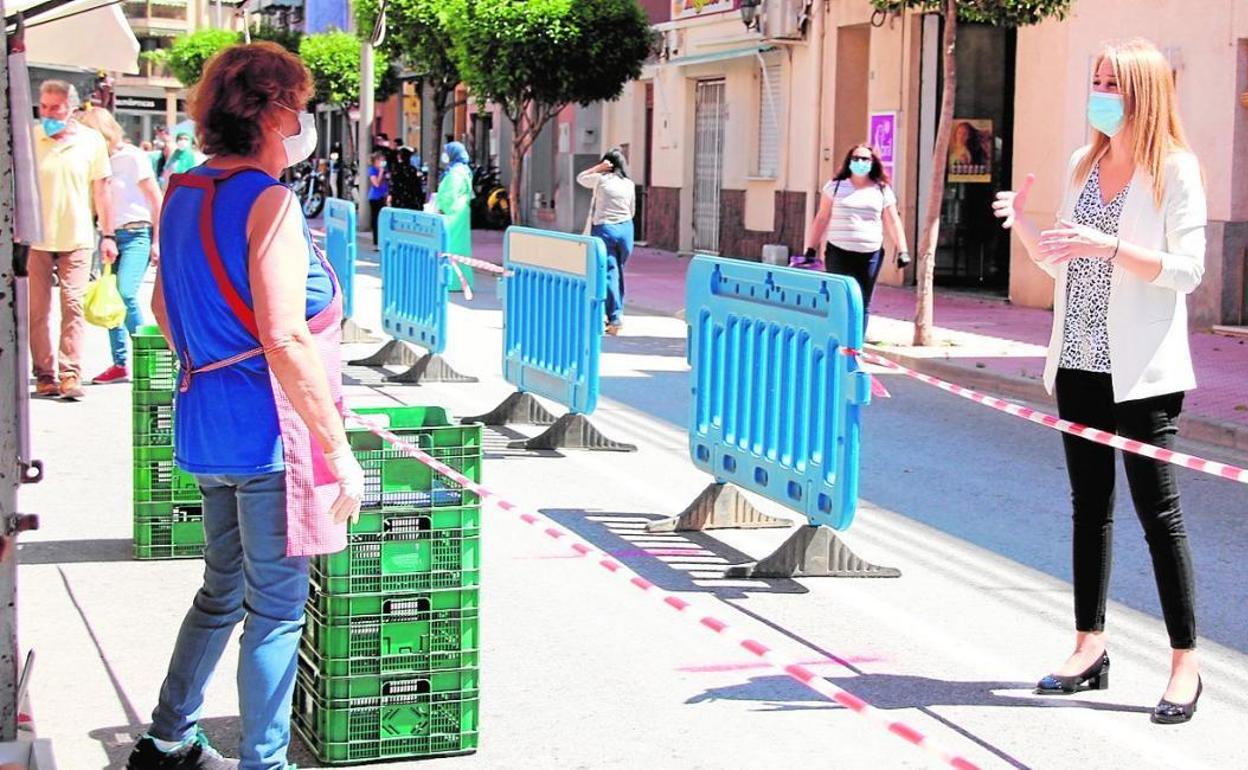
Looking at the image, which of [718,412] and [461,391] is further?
[461,391]

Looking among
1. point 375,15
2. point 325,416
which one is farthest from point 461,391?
point 375,15

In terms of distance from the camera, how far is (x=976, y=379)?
14273mm

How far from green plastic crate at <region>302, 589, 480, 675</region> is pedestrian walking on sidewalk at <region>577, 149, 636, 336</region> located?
1247 centimetres

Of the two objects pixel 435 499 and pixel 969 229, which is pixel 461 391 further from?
pixel 969 229

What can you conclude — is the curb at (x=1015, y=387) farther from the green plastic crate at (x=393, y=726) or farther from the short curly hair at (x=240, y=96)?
the short curly hair at (x=240, y=96)

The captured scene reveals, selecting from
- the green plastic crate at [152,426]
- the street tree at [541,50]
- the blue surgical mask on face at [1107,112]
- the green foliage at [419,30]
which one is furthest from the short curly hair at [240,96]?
the green foliage at [419,30]

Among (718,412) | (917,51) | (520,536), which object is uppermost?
(917,51)

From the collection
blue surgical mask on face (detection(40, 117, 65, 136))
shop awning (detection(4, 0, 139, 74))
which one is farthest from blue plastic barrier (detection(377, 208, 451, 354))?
shop awning (detection(4, 0, 139, 74))

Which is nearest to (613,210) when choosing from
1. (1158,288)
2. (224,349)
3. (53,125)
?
(53,125)

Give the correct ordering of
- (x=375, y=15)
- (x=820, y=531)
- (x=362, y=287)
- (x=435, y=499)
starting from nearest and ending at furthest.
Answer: (x=435, y=499) → (x=820, y=531) → (x=362, y=287) → (x=375, y=15)

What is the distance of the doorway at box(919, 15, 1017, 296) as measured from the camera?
23.2 meters

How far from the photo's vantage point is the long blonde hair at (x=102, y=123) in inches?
522

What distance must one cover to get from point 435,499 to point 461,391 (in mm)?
8206

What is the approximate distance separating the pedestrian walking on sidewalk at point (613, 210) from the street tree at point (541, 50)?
9.81 m
